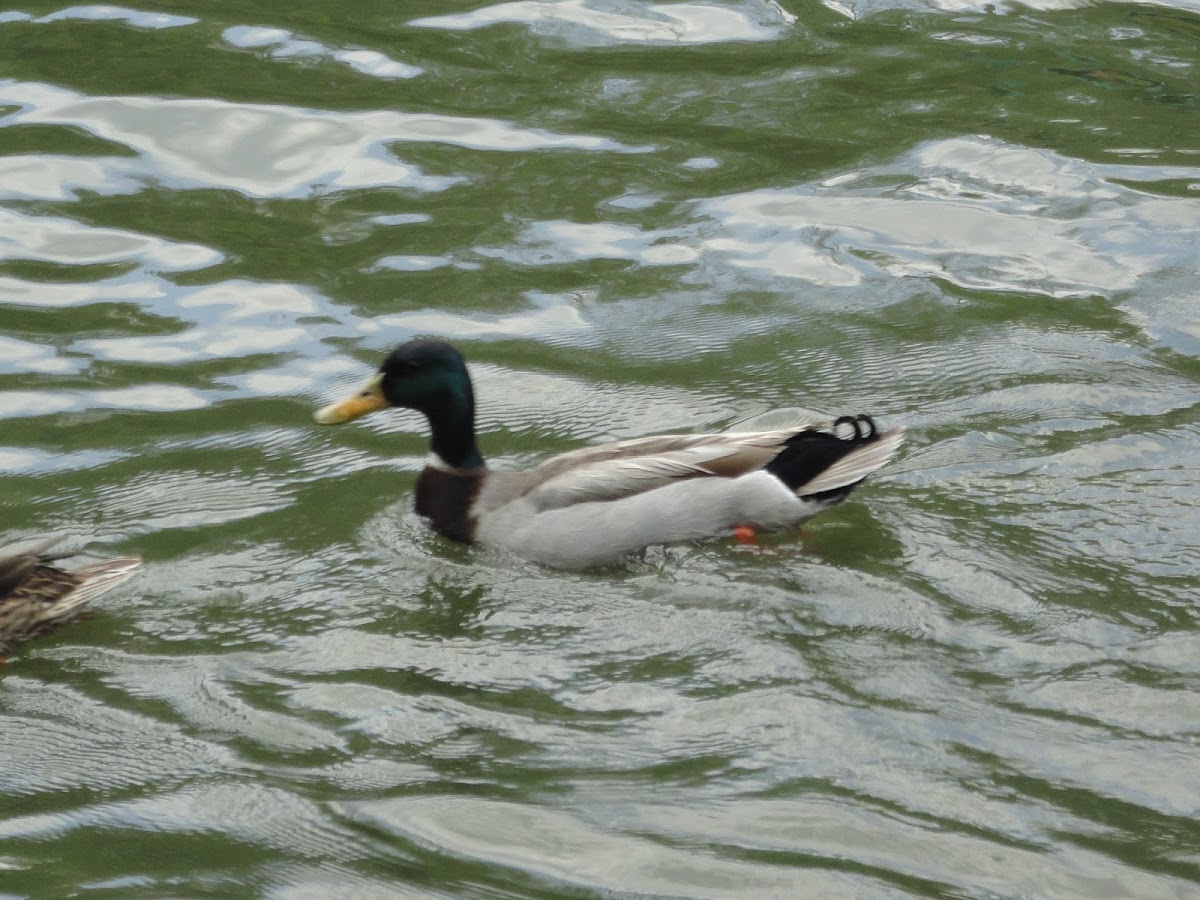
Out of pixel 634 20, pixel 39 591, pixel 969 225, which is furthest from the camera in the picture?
pixel 634 20

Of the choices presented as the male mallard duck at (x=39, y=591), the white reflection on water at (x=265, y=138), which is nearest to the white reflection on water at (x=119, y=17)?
the white reflection on water at (x=265, y=138)

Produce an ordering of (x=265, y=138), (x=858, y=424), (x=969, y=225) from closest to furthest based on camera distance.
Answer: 1. (x=858, y=424)
2. (x=969, y=225)
3. (x=265, y=138)

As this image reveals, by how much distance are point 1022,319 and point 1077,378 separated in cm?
78

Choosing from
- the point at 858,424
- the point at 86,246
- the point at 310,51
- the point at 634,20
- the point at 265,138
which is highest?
the point at 634,20

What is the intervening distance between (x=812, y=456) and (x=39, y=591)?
10.5 feet

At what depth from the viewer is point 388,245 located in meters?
10.1

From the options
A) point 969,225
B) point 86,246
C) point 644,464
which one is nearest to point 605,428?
point 644,464

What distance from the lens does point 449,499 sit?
750cm

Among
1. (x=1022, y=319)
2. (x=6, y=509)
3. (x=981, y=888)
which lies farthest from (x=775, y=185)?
(x=981, y=888)

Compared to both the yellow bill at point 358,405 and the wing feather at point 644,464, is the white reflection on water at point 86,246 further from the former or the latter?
the wing feather at point 644,464

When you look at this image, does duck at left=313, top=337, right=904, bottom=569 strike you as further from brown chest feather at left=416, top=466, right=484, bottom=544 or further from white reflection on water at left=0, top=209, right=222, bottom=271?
white reflection on water at left=0, top=209, right=222, bottom=271

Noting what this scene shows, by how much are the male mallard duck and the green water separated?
13 centimetres

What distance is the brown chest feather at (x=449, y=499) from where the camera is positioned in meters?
7.45

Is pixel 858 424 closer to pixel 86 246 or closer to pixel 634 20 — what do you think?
pixel 86 246
